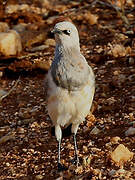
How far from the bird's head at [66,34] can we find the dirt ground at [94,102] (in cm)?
127

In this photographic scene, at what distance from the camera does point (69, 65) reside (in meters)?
4.88

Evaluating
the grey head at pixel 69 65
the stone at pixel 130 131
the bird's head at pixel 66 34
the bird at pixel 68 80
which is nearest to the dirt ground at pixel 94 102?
the stone at pixel 130 131

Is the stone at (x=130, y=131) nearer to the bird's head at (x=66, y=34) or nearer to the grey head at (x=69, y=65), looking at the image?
the grey head at (x=69, y=65)

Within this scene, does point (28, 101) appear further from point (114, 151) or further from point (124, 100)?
point (114, 151)

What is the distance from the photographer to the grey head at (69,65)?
15.8ft

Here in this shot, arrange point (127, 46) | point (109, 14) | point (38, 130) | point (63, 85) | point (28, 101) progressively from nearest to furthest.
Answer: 1. point (63, 85)
2. point (38, 130)
3. point (28, 101)
4. point (127, 46)
5. point (109, 14)

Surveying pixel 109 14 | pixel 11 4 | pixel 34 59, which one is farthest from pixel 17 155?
pixel 11 4

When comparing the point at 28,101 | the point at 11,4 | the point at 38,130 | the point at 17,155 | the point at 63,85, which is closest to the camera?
the point at 63,85

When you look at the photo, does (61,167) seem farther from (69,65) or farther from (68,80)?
(69,65)

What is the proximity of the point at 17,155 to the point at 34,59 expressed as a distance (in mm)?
3052

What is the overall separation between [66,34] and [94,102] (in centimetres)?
195

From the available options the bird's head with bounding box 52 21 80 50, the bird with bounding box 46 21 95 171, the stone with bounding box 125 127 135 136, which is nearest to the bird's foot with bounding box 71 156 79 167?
the bird with bounding box 46 21 95 171

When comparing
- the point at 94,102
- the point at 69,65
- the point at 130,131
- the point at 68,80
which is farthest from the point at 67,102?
the point at 94,102

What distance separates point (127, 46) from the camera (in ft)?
26.5
